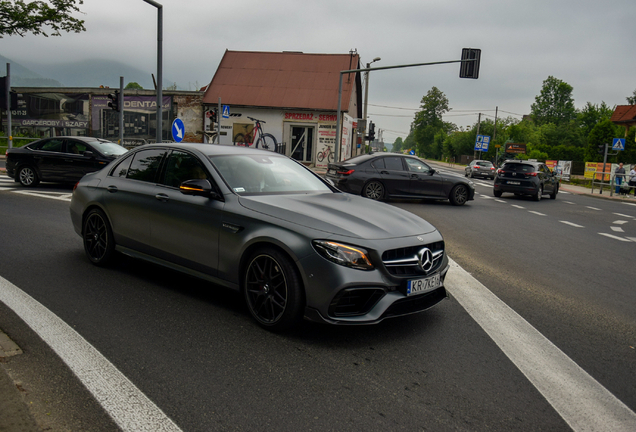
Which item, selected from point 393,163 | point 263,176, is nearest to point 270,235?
point 263,176

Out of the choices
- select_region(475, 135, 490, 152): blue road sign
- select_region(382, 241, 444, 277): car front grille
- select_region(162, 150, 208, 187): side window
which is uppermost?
select_region(475, 135, 490, 152): blue road sign

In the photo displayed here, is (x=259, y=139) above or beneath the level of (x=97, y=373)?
above

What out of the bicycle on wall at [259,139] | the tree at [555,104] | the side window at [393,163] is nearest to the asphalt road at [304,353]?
the side window at [393,163]

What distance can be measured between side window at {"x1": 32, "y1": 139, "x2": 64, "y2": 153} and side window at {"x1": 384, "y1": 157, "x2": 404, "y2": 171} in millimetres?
9247

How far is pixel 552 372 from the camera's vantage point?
3.69 meters

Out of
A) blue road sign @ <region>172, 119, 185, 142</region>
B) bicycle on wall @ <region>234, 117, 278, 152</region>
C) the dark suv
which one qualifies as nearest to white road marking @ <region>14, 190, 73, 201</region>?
blue road sign @ <region>172, 119, 185, 142</region>

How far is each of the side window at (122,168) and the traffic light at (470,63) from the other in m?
17.7

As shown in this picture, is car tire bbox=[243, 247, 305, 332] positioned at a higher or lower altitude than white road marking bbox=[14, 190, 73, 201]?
higher

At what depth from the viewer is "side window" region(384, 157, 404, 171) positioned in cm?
1553

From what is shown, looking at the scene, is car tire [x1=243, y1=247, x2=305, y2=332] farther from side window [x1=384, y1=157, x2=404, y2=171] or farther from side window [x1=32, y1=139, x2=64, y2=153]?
side window [x1=32, y1=139, x2=64, y2=153]

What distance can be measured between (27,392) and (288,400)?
1534 mm

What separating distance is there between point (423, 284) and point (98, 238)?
153 inches

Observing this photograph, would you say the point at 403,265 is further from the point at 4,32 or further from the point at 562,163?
the point at 562,163

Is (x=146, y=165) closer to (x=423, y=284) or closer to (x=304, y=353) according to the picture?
(x=304, y=353)
